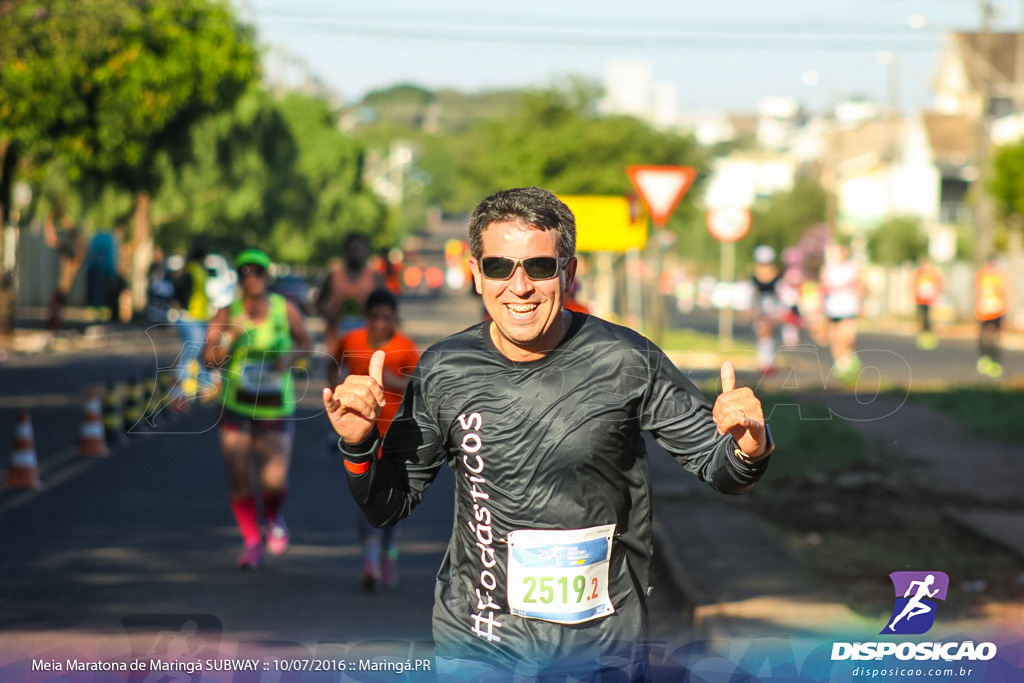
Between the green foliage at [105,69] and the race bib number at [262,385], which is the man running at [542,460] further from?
the green foliage at [105,69]

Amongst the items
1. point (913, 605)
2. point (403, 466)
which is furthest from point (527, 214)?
point (913, 605)

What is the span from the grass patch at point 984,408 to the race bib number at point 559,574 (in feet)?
37.3

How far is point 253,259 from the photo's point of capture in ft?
30.3

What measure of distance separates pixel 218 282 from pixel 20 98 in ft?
26.0

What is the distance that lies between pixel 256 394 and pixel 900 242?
Result: 199 feet

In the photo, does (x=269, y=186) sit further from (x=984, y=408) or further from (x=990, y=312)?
(x=984, y=408)

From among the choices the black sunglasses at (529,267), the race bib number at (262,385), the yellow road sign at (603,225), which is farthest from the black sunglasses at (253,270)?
the yellow road sign at (603,225)

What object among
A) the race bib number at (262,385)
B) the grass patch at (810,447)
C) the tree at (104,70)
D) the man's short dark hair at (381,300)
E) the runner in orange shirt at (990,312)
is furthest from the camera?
the tree at (104,70)

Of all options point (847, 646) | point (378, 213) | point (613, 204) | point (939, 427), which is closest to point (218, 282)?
point (613, 204)

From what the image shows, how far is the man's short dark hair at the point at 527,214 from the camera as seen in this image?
147 inches

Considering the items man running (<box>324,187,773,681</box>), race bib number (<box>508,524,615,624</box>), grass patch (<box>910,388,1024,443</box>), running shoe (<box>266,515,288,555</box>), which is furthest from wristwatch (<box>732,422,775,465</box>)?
grass patch (<box>910,388,1024,443</box>)

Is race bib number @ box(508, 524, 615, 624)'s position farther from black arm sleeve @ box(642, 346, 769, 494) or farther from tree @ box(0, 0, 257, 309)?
tree @ box(0, 0, 257, 309)

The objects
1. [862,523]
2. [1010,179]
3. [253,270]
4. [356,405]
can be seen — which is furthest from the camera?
[1010,179]

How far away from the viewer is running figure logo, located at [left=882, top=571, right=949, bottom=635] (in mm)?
4840
